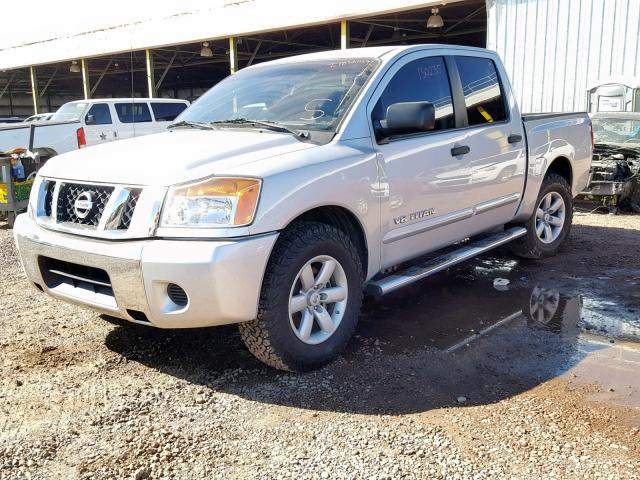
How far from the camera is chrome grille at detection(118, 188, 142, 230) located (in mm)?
3107

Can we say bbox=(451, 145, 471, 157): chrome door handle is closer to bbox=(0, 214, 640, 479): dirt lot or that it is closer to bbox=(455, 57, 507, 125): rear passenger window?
bbox=(455, 57, 507, 125): rear passenger window

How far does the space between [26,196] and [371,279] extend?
6.22 meters

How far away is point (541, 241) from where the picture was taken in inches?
234

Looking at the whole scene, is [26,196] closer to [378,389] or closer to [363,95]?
[363,95]

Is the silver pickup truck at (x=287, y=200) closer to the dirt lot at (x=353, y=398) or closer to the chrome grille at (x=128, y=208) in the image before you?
the chrome grille at (x=128, y=208)

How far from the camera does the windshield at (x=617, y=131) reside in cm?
926

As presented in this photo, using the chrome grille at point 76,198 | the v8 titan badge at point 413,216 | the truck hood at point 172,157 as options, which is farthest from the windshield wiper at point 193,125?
the v8 titan badge at point 413,216

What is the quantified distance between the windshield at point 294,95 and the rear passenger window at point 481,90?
40.5 inches

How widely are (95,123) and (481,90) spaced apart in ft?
36.1

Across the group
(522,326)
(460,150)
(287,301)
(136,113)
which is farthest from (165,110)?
(287,301)

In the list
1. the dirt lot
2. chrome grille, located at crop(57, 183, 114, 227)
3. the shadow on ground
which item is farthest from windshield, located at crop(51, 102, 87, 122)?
chrome grille, located at crop(57, 183, 114, 227)

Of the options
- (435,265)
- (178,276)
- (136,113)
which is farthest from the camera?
(136,113)

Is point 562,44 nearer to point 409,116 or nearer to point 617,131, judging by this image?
point 617,131

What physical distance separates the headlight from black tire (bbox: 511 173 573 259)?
3.53 meters
